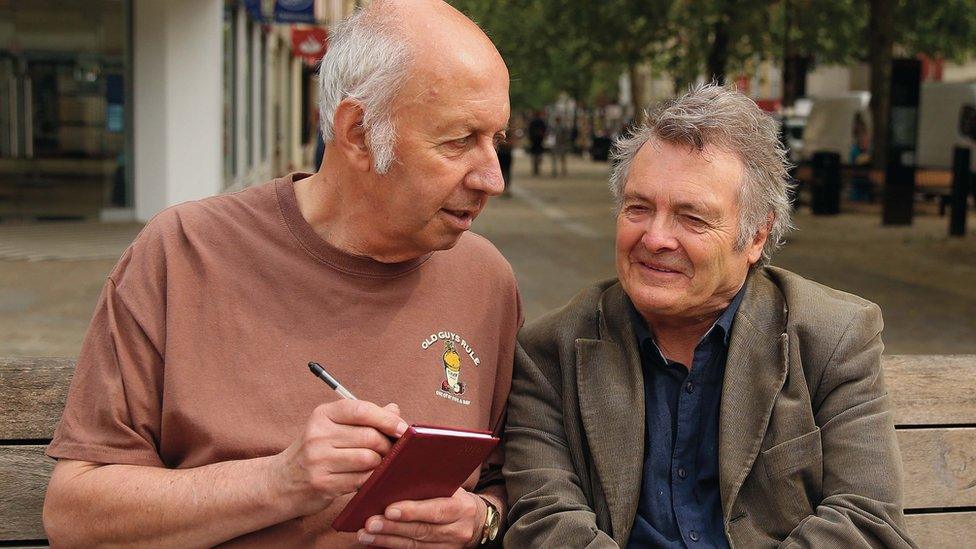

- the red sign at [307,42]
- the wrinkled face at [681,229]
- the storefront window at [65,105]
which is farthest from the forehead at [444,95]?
the red sign at [307,42]

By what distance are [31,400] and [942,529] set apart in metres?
2.16

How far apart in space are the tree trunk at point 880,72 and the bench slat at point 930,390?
78.6 ft

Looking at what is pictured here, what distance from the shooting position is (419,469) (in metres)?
2.35

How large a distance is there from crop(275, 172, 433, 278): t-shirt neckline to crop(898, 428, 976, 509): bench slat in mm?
1319

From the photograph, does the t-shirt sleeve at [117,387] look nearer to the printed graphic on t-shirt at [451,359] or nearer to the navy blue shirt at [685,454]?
the printed graphic on t-shirt at [451,359]

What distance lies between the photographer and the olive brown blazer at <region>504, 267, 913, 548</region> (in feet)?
8.65

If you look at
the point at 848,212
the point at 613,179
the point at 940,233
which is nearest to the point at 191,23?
the point at 940,233

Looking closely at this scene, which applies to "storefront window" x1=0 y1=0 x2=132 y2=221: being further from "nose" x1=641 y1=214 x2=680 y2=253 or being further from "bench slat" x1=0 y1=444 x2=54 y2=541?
"nose" x1=641 y1=214 x2=680 y2=253

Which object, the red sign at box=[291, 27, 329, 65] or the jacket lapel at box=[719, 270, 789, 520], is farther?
the red sign at box=[291, 27, 329, 65]

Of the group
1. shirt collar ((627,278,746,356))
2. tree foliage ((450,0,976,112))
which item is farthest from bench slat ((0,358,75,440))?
tree foliage ((450,0,976,112))

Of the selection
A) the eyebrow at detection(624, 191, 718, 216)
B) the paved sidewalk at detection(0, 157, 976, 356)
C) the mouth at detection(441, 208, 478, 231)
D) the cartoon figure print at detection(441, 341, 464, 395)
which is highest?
the eyebrow at detection(624, 191, 718, 216)

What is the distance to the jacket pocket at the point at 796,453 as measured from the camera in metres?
2.66

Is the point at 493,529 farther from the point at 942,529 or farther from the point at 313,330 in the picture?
the point at 942,529

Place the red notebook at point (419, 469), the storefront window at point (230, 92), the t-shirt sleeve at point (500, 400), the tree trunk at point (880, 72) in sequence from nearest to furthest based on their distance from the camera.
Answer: the red notebook at point (419, 469)
the t-shirt sleeve at point (500, 400)
the storefront window at point (230, 92)
the tree trunk at point (880, 72)
